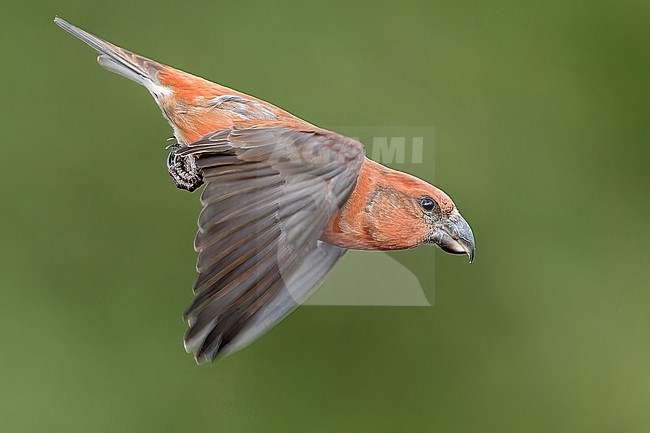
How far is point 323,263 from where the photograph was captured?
222 centimetres

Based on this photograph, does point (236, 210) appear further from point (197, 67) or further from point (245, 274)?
point (197, 67)

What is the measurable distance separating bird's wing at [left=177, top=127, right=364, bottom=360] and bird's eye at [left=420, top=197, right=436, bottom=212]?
0.64 feet

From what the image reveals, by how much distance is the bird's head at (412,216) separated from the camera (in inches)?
78.2

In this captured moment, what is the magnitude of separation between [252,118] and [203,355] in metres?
0.52

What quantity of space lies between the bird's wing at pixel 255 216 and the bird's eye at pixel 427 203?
0.20 m

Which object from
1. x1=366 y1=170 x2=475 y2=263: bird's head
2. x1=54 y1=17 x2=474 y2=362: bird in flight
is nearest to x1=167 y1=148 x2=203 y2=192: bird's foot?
x1=54 y1=17 x2=474 y2=362: bird in flight

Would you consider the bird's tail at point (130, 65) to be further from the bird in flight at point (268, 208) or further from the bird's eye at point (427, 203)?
the bird's eye at point (427, 203)

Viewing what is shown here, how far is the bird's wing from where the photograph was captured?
5.57 ft

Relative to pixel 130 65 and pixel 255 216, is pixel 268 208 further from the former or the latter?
pixel 130 65

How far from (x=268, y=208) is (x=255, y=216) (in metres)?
0.03

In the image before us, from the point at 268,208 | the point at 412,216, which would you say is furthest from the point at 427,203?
the point at 268,208

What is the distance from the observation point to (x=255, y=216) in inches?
69.1

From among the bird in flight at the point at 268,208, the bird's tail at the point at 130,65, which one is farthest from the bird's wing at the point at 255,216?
the bird's tail at the point at 130,65

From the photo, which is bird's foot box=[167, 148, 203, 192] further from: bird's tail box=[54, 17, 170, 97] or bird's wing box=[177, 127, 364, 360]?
bird's tail box=[54, 17, 170, 97]
